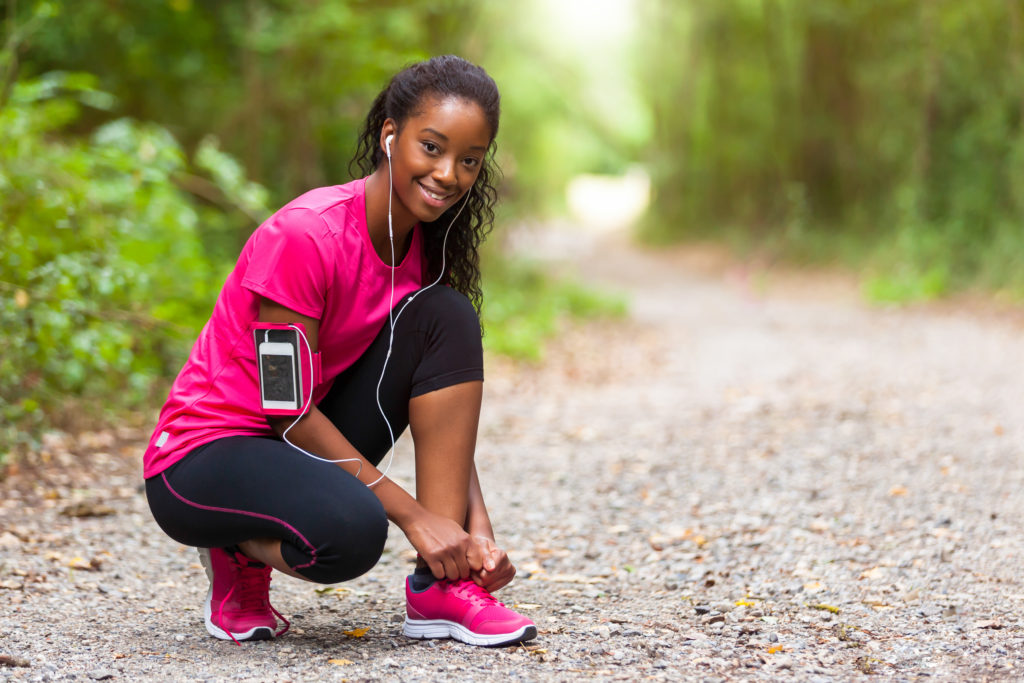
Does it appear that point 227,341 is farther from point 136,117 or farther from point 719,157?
point 719,157

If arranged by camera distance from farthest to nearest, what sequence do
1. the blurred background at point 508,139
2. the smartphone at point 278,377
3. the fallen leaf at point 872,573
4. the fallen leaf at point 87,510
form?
the blurred background at point 508,139, the fallen leaf at point 87,510, the fallen leaf at point 872,573, the smartphone at point 278,377

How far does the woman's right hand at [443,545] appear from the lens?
2.32 metres

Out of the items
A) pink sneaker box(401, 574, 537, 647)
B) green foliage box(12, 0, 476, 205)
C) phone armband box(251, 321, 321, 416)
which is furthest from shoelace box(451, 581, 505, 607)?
green foliage box(12, 0, 476, 205)

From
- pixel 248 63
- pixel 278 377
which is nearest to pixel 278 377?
pixel 278 377

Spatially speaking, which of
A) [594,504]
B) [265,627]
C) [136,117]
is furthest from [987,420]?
[136,117]

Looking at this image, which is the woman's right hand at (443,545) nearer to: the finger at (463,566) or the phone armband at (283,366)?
the finger at (463,566)

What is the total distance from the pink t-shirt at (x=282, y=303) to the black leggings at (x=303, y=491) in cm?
6

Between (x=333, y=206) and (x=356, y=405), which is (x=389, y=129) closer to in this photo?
(x=333, y=206)

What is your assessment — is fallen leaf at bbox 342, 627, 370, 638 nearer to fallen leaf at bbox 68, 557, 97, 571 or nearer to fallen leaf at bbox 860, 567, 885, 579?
fallen leaf at bbox 68, 557, 97, 571

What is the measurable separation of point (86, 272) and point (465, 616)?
8.68ft

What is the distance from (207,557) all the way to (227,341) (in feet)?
1.86

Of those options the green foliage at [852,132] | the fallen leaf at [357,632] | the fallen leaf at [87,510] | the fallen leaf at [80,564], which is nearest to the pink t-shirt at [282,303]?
the fallen leaf at [357,632]

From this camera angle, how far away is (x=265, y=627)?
8.21 feet

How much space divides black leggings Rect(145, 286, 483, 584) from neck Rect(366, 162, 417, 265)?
161 millimetres
